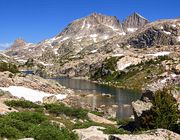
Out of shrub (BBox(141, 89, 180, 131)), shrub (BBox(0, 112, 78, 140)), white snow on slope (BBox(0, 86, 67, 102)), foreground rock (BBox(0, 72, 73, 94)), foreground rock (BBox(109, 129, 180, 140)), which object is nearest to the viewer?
foreground rock (BBox(109, 129, 180, 140))

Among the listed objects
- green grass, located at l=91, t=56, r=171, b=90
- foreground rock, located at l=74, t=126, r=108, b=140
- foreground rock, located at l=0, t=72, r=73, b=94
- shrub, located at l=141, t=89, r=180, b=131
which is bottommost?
foreground rock, located at l=74, t=126, r=108, b=140

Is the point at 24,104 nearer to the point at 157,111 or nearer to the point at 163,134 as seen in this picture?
the point at 157,111

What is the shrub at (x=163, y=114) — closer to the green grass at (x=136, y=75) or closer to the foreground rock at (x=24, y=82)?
the foreground rock at (x=24, y=82)

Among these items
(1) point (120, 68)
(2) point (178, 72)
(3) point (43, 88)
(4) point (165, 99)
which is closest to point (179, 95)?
(4) point (165, 99)

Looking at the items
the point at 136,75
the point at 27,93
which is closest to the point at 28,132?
the point at 27,93

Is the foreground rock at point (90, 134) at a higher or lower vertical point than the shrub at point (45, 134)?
lower

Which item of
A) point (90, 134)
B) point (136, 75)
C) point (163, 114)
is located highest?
point (136, 75)

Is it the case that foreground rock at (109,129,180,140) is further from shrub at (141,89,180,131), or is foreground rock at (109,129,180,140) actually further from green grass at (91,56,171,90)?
green grass at (91,56,171,90)

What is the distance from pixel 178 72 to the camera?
477 feet

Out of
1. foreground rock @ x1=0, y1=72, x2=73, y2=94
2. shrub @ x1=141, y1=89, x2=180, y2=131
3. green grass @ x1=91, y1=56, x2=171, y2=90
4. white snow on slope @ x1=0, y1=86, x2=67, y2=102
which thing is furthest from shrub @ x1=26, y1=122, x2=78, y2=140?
green grass @ x1=91, y1=56, x2=171, y2=90

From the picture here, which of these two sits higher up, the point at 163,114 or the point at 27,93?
the point at 27,93

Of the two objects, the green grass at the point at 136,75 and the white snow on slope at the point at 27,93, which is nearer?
the white snow on slope at the point at 27,93

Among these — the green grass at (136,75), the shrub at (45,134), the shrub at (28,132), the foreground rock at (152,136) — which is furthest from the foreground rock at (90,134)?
the green grass at (136,75)

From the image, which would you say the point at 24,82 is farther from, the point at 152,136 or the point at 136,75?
the point at 136,75
